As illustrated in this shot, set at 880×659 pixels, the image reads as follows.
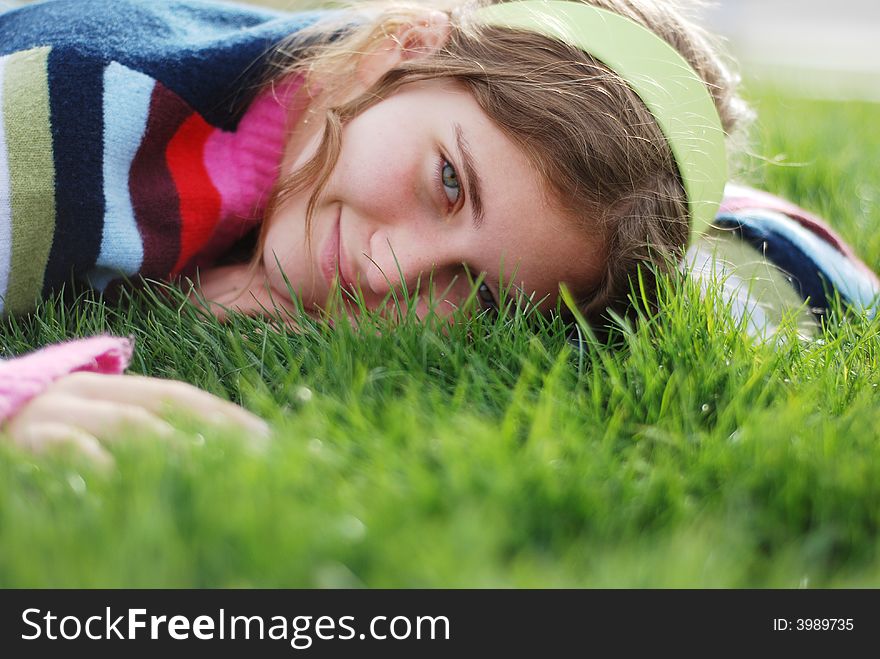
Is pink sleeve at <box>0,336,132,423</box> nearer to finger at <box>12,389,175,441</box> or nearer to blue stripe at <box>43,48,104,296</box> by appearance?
finger at <box>12,389,175,441</box>

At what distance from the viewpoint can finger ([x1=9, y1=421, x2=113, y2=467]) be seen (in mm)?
903

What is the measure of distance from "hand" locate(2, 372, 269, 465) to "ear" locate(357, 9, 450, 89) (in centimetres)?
88

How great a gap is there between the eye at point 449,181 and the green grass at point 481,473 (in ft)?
0.93

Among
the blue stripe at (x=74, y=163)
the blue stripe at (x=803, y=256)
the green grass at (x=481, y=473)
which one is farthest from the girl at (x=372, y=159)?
the blue stripe at (x=803, y=256)

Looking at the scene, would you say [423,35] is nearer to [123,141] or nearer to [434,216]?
[434,216]

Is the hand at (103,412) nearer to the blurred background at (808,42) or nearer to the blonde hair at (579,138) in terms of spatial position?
the blonde hair at (579,138)

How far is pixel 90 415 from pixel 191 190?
774 millimetres


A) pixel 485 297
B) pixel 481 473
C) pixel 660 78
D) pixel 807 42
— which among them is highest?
pixel 660 78

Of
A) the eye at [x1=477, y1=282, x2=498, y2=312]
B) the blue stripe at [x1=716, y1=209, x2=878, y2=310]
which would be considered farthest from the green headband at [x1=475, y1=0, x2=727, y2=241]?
the eye at [x1=477, y1=282, x2=498, y2=312]

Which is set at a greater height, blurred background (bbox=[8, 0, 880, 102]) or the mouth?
blurred background (bbox=[8, 0, 880, 102])

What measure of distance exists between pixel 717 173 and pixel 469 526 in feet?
3.78

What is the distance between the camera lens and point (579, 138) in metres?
1.51

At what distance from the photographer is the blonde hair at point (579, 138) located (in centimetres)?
151
